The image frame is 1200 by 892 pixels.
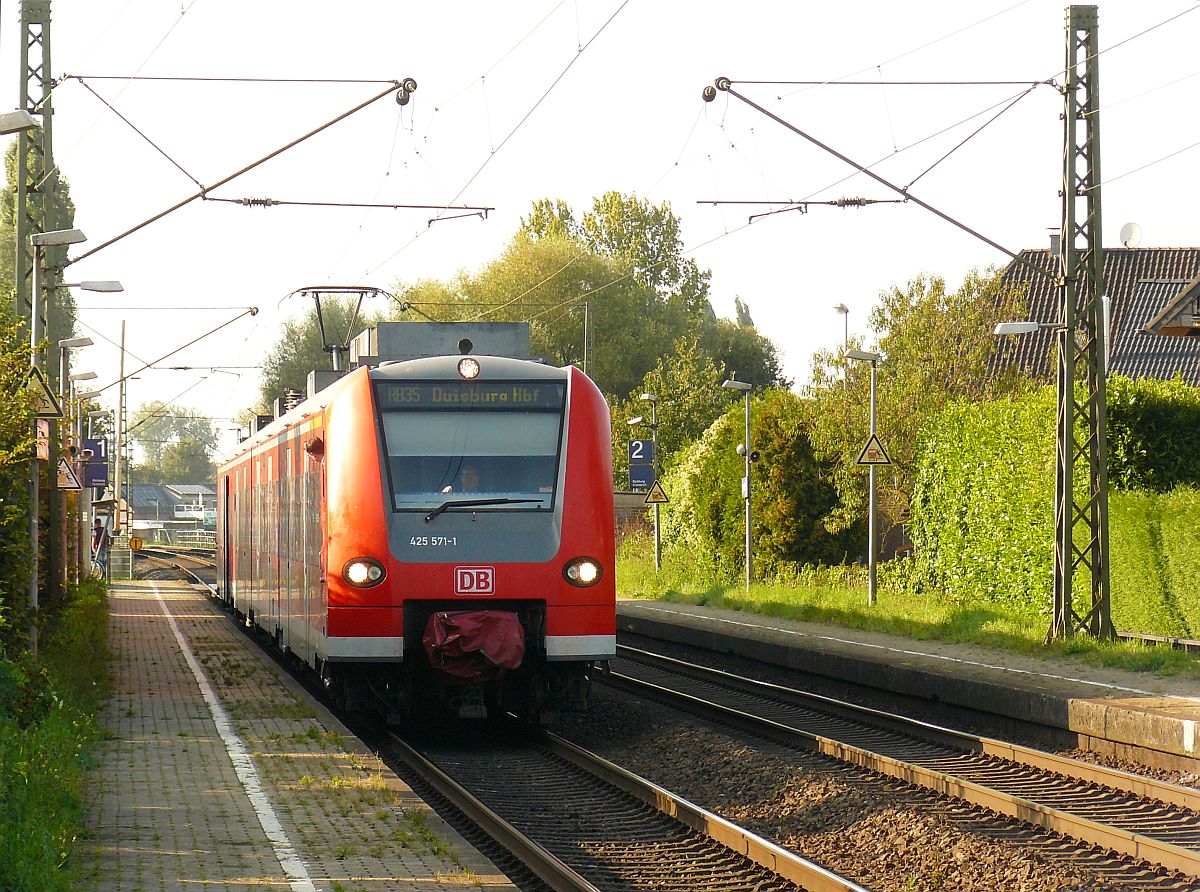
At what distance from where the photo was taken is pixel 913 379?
34.4 metres

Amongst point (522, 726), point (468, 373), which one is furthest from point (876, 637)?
point (468, 373)

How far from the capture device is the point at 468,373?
552 inches

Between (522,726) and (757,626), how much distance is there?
39.5 feet

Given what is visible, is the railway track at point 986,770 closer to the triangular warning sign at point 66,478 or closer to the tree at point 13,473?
the tree at point 13,473

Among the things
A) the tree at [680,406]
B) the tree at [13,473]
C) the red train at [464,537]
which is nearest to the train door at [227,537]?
the tree at [13,473]

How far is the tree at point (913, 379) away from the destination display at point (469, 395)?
20601mm

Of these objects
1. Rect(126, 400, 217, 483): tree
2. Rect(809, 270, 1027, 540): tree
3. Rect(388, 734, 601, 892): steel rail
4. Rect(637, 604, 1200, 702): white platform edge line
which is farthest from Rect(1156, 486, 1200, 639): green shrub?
Rect(126, 400, 217, 483): tree

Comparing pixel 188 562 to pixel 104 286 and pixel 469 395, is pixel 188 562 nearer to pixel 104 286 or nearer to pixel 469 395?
pixel 104 286

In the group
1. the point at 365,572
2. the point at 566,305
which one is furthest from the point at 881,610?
the point at 566,305

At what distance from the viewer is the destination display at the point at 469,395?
13.9 meters

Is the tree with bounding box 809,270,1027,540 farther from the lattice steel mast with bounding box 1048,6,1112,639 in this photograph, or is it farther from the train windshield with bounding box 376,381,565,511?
the train windshield with bounding box 376,381,565,511

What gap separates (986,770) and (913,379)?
71.5ft

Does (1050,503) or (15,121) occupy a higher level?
(15,121)

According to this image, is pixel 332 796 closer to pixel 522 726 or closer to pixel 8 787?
pixel 8 787
